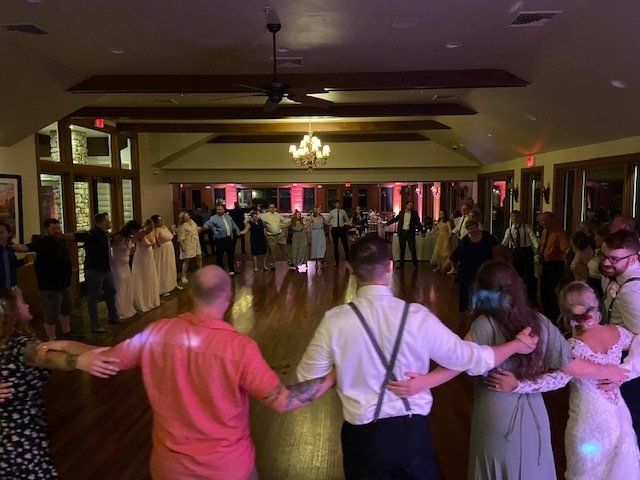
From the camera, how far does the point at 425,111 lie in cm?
914

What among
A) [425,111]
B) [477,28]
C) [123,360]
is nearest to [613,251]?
[123,360]

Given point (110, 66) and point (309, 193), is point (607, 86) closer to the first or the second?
point (110, 66)

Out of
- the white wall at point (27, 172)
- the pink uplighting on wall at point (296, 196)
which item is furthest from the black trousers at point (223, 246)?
the pink uplighting on wall at point (296, 196)

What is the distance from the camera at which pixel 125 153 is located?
1209cm

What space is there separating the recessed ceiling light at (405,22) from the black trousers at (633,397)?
3.28 m

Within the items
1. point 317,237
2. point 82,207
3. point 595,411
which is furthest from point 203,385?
point 317,237

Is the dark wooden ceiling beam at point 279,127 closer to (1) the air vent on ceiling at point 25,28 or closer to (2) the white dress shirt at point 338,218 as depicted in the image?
(2) the white dress shirt at point 338,218

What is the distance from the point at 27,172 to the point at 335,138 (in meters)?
7.90

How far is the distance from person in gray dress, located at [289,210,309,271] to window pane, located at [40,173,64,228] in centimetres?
441

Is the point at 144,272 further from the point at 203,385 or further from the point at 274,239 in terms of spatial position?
the point at 203,385

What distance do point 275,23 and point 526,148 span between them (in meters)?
7.05

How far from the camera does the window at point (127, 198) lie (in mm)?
11875

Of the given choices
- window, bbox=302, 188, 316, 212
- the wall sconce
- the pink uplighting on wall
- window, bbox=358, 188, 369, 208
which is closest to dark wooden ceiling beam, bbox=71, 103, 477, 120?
the wall sconce

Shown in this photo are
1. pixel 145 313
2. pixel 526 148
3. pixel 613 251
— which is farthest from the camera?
pixel 526 148
